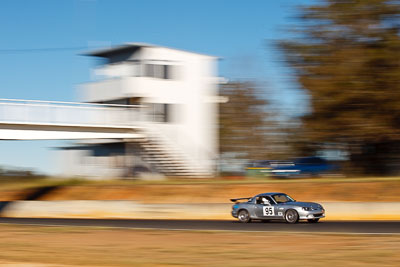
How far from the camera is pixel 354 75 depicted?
37.7m

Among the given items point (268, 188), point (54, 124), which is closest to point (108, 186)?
point (54, 124)

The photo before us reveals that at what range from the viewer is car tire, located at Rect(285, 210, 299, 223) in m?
22.8

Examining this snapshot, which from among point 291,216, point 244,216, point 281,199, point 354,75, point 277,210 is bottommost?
point 244,216

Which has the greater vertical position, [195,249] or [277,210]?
[195,249]

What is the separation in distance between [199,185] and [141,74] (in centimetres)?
1339

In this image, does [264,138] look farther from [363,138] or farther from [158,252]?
[158,252]

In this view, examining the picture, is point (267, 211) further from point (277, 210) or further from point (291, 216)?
point (291, 216)

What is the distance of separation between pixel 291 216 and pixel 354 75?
663 inches

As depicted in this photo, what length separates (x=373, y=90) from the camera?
37.5 metres

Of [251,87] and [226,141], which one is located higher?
[251,87]

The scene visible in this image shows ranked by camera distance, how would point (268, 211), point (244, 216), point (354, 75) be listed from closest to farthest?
point (268, 211), point (244, 216), point (354, 75)

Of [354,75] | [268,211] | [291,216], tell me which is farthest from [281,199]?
[354,75]

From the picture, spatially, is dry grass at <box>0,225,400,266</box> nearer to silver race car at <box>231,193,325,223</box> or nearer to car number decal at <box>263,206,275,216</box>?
silver race car at <box>231,193,325,223</box>

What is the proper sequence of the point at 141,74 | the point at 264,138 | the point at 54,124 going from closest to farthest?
1. the point at 54,124
2. the point at 141,74
3. the point at 264,138
